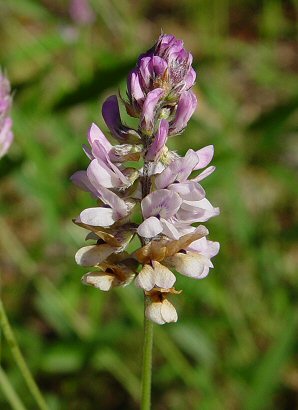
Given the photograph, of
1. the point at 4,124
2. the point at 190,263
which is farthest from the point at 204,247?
the point at 4,124

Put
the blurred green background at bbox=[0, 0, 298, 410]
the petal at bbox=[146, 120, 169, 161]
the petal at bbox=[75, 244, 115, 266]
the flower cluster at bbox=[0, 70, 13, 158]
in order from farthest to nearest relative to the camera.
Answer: the blurred green background at bbox=[0, 0, 298, 410] → the flower cluster at bbox=[0, 70, 13, 158] → the petal at bbox=[75, 244, 115, 266] → the petal at bbox=[146, 120, 169, 161]

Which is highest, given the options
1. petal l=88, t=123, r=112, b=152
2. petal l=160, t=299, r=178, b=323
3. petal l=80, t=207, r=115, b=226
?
petal l=88, t=123, r=112, b=152

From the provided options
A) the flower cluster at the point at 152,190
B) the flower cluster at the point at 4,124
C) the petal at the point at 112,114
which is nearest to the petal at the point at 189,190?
the flower cluster at the point at 152,190

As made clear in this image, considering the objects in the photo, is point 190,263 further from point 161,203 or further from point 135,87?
point 135,87

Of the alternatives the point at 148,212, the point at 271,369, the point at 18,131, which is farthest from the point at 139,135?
the point at 271,369

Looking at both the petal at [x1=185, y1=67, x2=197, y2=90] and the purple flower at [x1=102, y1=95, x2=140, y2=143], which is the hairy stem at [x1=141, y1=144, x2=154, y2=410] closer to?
the purple flower at [x1=102, y1=95, x2=140, y2=143]

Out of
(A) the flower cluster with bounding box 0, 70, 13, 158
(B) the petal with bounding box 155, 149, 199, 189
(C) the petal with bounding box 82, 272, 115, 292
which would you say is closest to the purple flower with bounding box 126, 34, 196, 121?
(B) the petal with bounding box 155, 149, 199, 189

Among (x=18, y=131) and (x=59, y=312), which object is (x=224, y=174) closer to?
(x=18, y=131)
